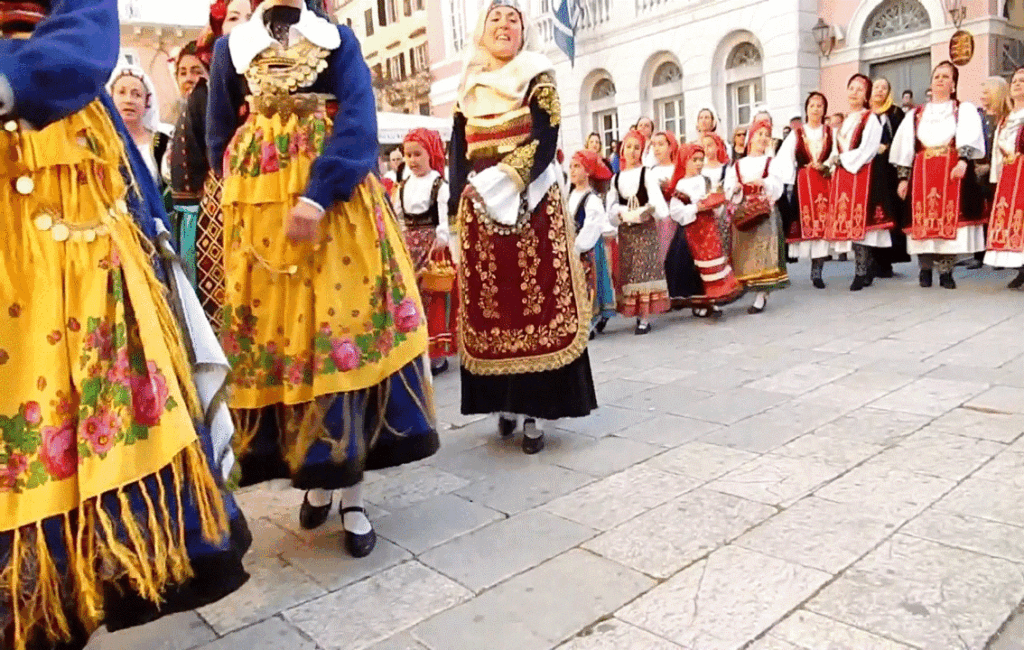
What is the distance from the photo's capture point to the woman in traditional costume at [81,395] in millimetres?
1519

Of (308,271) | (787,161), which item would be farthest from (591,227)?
(787,161)

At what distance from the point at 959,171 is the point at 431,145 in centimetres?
444

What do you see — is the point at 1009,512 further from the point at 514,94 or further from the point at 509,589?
the point at 514,94

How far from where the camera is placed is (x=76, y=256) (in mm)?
1577

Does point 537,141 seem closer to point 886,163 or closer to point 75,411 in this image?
point 75,411

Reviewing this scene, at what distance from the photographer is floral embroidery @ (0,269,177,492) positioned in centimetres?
153

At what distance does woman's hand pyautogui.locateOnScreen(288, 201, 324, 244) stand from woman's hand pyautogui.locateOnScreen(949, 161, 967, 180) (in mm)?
6373

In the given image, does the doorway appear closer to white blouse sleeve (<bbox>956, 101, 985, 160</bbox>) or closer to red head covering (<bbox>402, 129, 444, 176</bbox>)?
white blouse sleeve (<bbox>956, 101, 985, 160</bbox>)

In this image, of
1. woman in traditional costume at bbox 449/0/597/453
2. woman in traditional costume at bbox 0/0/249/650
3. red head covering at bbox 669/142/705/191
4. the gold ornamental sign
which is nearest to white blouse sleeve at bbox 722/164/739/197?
red head covering at bbox 669/142/705/191

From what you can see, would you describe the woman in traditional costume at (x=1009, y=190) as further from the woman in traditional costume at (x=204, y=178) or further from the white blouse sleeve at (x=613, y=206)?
the woman in traditional costume at (x=204, y=178)

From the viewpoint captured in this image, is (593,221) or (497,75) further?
(593,221)

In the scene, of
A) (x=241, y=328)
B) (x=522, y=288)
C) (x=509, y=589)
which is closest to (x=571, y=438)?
(x=522, y=288)

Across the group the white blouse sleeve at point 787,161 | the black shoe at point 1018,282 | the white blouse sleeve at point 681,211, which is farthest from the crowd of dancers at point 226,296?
the black shoe at point 1018,282

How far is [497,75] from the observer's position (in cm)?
337
